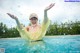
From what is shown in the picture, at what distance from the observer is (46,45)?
2.58 m

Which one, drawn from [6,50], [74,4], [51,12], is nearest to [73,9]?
[74,4]

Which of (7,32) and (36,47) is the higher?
(7,32)

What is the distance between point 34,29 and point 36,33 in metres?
0.04

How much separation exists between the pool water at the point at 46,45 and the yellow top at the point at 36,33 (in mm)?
44

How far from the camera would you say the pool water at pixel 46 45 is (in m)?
2.55

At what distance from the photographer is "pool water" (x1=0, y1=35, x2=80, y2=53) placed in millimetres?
2555

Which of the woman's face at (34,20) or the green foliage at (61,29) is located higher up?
the woman's face at (34,20)

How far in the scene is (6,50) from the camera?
2.61 metres

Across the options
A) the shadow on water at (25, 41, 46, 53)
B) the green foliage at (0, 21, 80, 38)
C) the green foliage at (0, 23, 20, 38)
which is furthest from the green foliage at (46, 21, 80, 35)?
the green foliage at (0, 23, 20, 38)

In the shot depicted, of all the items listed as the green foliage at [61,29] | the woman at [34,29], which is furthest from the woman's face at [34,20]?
the green foliage at [61,29]

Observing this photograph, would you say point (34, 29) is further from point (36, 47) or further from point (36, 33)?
point (36, 47)

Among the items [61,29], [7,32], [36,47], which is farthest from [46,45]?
[7,32]

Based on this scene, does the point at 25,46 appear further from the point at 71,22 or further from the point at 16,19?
the point at 71,22

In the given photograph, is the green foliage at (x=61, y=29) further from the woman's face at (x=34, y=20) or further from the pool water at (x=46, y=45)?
the woman's face at (x=34, y=20)
